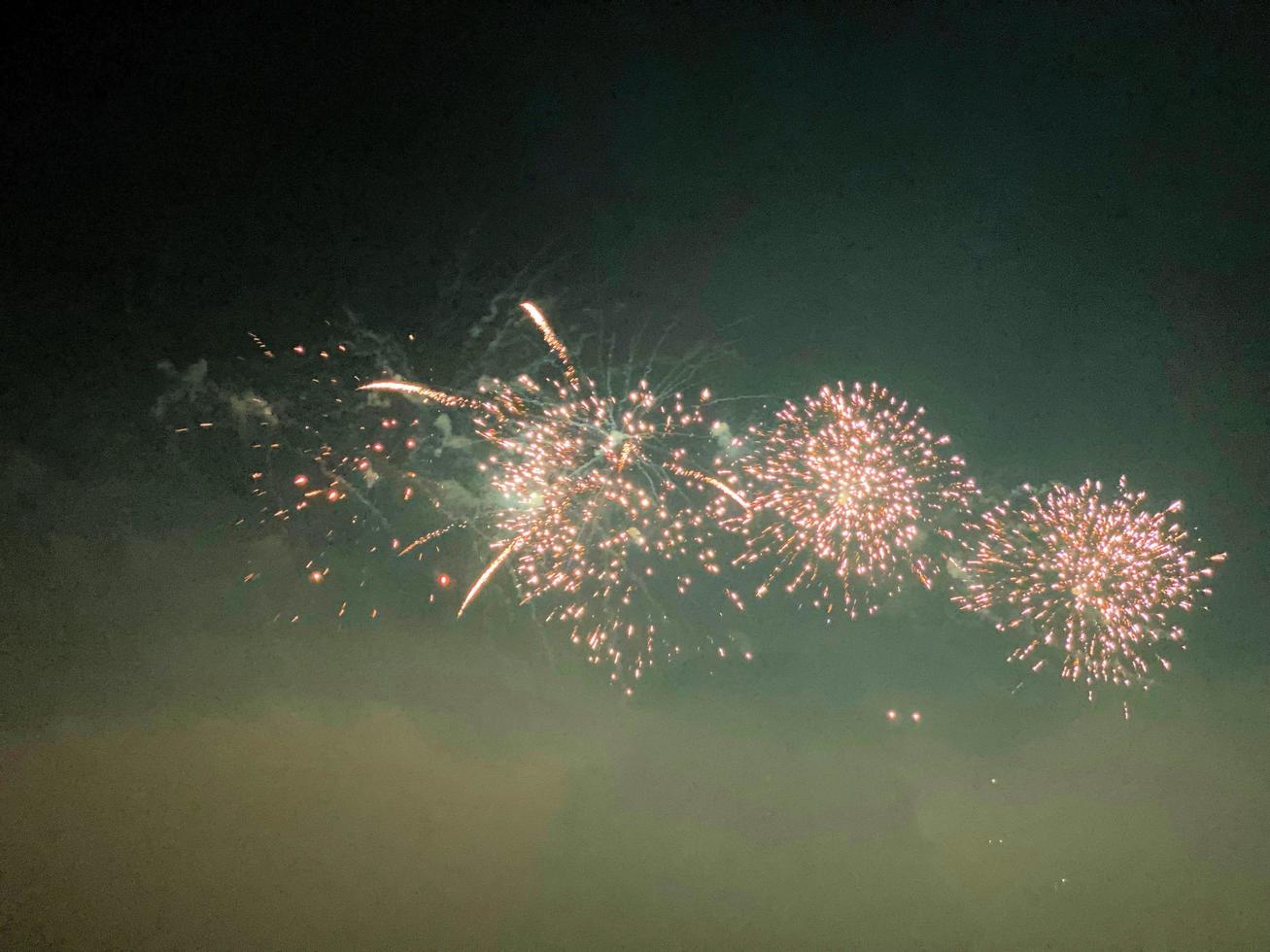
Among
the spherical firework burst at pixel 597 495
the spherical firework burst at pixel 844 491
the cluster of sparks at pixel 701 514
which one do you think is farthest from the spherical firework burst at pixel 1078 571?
the spherical firework burst at pixel 597 495

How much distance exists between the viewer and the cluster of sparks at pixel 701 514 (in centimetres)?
544

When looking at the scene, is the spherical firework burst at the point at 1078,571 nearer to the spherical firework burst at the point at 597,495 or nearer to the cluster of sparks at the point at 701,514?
the cluster of sparks at the point at 701,514

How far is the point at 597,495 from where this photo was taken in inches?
217

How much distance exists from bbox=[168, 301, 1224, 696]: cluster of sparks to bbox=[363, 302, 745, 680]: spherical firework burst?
0.05 feet

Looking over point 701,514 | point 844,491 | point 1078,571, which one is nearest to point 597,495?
point 701,514

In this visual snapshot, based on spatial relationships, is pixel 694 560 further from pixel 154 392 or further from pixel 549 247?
pixel 154 392

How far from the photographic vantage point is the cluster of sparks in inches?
214

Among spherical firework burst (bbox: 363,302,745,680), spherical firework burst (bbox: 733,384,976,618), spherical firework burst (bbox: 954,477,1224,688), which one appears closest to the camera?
spherical firework burst (bbox: 363,302,745,680)

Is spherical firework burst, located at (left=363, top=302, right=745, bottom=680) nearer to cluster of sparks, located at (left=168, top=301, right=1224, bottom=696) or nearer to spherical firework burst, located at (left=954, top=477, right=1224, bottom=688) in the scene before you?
cluster of sparks, located at (left=168, top=301, right=1224, bottom=696)

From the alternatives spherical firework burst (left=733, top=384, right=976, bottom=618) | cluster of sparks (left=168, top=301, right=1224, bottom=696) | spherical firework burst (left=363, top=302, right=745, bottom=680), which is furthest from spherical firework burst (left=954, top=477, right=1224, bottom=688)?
spherical firework burst (left=363, top=302, right=745, bottom=680)

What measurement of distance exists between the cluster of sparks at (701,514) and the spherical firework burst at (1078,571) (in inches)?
0.6

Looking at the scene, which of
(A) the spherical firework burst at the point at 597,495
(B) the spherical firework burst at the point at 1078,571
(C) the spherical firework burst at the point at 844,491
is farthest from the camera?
(B) the spherical firework burst at the point at 1078,571

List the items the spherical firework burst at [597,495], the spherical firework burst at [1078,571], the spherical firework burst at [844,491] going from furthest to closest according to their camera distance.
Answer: the spherical firework burst at [1078,571] → the spherical firework burst at [844,491] → the spherical firework burst at [597,495]

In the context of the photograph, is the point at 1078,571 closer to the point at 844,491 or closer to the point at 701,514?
the point at 844,491
